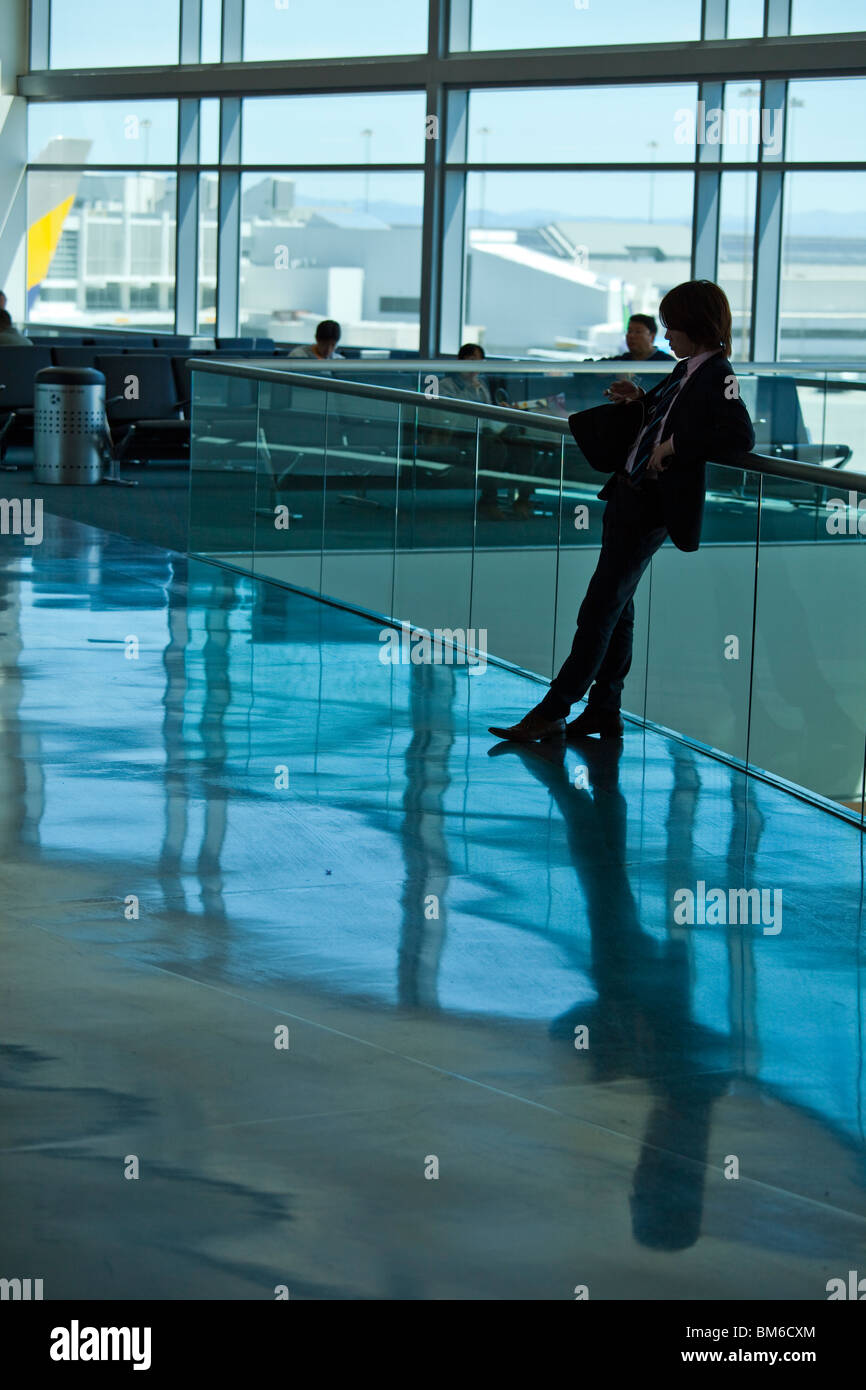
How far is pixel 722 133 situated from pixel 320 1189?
15.8 m

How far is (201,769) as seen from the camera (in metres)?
5.75

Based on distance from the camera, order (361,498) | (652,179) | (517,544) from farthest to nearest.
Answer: (652,179) < (361,498) < (517,544)

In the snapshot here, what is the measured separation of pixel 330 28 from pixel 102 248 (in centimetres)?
483

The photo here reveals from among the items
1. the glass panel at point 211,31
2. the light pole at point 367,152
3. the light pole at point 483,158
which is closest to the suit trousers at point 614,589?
the light pole at point 483,158

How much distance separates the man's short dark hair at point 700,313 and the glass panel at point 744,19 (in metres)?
12.4

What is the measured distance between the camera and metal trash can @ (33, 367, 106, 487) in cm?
1406

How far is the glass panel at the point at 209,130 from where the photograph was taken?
2166 centimetres

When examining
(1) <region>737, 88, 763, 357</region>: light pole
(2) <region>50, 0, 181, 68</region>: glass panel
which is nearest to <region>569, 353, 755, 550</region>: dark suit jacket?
(1) <region>737, 88, 763, 357</region>: light pole

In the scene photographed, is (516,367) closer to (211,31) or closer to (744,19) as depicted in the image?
(744,19)

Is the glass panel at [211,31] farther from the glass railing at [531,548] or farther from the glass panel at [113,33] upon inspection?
the glass railing at [531,548]

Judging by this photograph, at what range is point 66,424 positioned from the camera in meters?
14.1

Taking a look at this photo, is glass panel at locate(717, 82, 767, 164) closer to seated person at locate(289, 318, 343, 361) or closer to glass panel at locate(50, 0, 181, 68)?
seated person at locate(289, 318, 343, 361)

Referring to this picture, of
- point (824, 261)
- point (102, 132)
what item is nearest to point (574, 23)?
point (824, 261)
